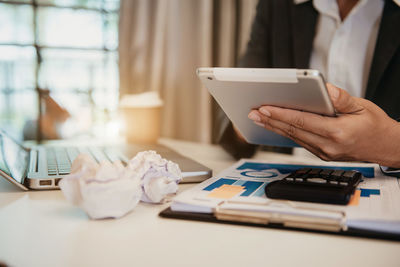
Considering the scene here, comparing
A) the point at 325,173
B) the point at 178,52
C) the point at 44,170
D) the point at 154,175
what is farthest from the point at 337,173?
the point at 178,52

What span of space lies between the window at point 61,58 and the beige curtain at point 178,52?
48 cm

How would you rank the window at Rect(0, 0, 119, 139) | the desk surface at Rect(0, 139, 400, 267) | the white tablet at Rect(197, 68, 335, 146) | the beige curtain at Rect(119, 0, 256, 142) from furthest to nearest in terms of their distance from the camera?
the window at Rect(0, 0, 119, 139) → the beige curtain at Rect(119, 0, 256, 142) → the white tablet at Rect(197, 68, 335, 146) → the desk surface at Rect(0, 139, 400, 267)

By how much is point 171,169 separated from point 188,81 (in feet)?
5.69

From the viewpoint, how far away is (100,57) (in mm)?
2797

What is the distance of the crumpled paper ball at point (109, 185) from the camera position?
1.40 ft

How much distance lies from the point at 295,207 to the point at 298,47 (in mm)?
920

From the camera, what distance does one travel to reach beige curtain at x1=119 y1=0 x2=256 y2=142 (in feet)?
6.83

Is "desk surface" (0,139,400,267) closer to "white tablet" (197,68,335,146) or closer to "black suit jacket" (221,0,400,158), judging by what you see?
"white tablet" (197,68,335,146)

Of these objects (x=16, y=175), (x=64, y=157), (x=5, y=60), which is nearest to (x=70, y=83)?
(x=5, y=60)

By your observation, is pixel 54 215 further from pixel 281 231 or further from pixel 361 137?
pixel 361 137

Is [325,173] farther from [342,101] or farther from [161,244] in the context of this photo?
[161,244]

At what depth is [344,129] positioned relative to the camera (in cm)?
55

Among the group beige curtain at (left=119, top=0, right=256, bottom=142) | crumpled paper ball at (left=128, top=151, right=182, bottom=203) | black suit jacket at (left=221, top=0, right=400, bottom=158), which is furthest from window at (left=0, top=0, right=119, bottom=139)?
crumpled paper ball at (left=128, top=151, right=182, bottom=203)

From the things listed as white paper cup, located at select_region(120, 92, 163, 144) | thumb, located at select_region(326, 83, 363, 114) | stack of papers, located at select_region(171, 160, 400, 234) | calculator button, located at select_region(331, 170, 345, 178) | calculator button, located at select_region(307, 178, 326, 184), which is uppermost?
thumb, located at select_region(326, 83, 363, 114)
